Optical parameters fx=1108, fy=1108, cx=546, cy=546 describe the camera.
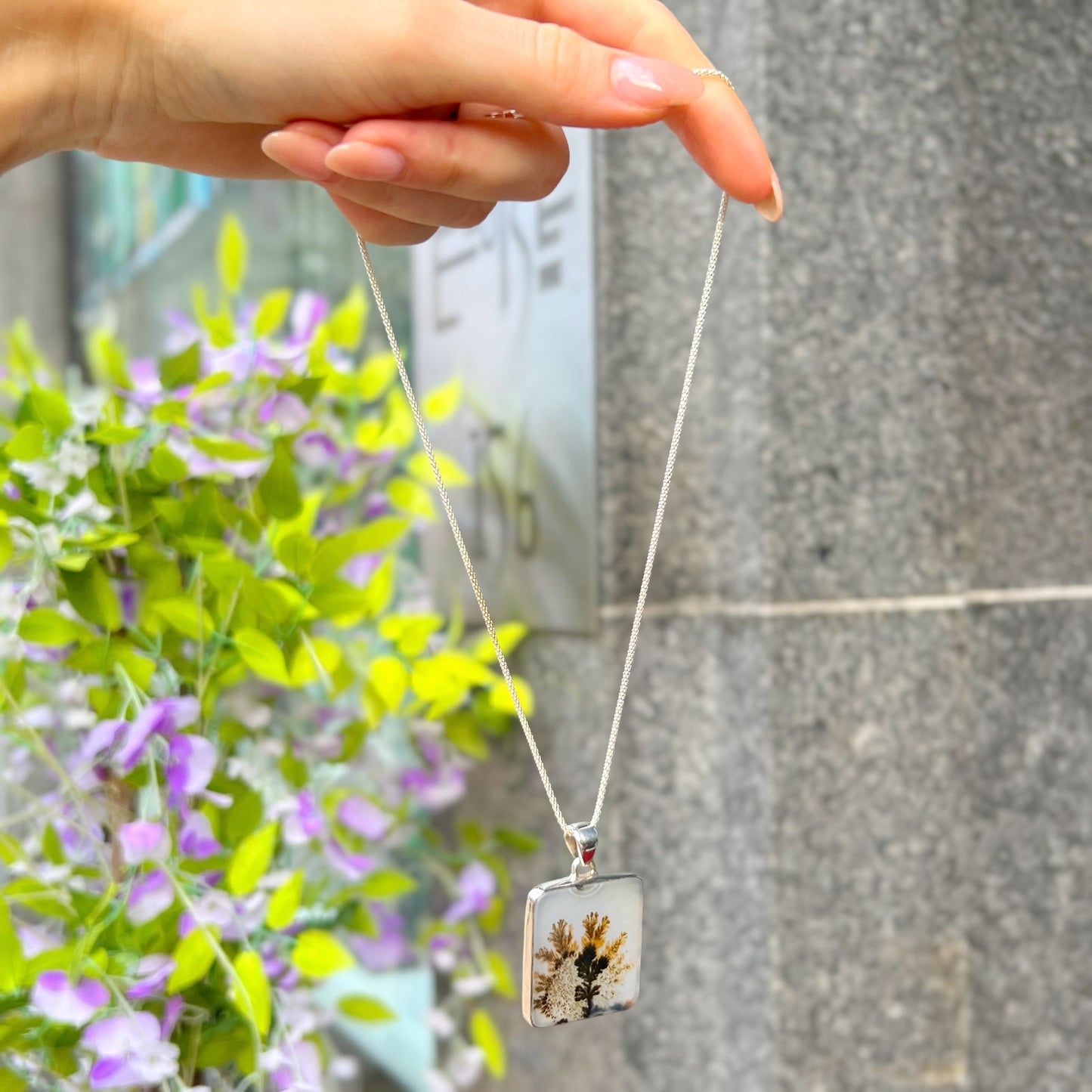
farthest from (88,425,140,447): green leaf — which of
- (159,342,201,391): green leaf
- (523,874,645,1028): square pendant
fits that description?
(523,874,645,1028): square pendant

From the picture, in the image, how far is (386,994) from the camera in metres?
1.57

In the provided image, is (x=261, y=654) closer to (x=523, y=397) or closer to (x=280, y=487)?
(x=280, y=487)

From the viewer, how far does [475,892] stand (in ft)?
3.74

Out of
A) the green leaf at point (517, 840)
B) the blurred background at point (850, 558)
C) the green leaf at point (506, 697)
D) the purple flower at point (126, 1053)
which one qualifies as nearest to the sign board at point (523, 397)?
the blurred background at point (850, 558)

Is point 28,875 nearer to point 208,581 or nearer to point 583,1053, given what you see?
point 208,581

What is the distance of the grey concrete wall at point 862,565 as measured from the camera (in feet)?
3.22

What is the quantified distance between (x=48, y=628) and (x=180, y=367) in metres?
0.24

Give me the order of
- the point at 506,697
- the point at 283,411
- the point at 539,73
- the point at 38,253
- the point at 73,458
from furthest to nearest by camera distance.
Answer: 1. the point at 38,253
2. the point at 506,697
3. the point at 283,411
4. the point at 73,458
5. the point at 539,73

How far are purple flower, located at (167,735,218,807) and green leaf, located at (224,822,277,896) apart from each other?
5 cm

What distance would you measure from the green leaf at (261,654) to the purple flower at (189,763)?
6 centimetres

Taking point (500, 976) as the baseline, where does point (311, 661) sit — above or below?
above

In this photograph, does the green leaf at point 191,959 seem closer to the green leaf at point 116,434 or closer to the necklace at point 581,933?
the necklace at point 581,933

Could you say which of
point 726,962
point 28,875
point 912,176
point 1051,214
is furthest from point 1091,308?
point 28,875

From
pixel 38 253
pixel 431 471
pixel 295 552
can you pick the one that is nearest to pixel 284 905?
pixel 295 552
